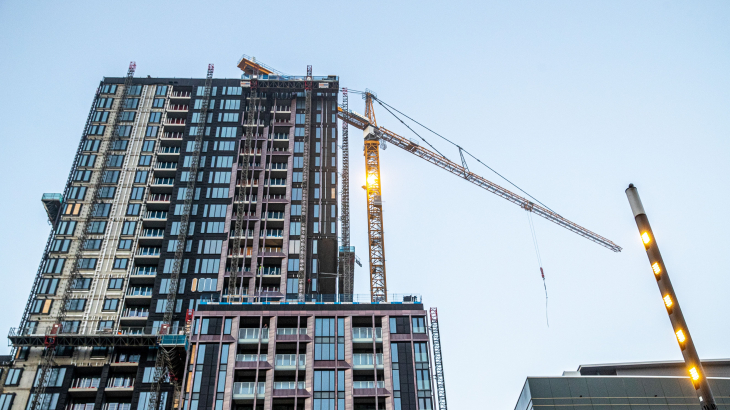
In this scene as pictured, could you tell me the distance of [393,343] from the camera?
93.3m

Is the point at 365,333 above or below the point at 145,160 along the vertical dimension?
below

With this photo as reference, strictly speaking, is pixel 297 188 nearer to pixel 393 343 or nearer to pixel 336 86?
pixel 336 86

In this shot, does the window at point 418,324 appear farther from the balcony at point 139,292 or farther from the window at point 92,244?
the window at point 92,244

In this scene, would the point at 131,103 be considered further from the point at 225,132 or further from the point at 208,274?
the point at 208,274

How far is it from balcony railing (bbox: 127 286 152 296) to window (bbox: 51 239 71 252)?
15563 mm

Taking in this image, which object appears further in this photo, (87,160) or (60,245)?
(87,160)

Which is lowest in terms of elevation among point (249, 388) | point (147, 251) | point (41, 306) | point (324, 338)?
point (249, 388)

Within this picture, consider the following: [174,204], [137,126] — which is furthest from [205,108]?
[174,204]

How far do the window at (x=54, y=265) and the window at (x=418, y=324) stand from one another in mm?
66511

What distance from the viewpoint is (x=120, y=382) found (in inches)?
4139

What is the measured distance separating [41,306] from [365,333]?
195 ft

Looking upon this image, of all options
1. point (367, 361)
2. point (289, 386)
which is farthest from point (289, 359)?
point (367, 361)

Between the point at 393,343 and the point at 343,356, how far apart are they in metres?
7.59

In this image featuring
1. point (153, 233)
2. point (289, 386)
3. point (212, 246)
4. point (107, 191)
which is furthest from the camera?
point (107, 191)
